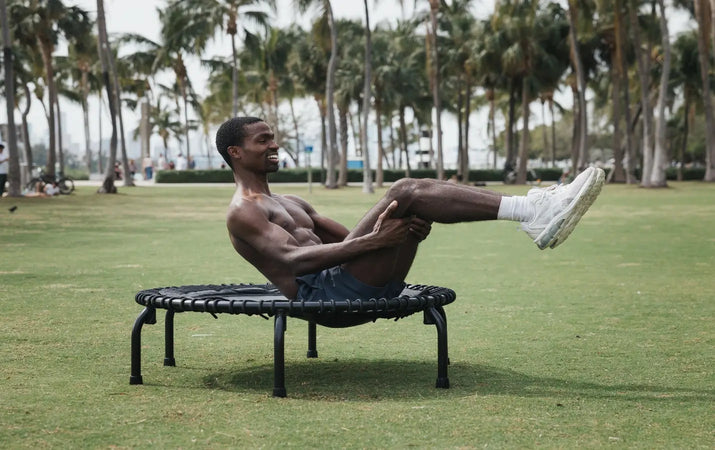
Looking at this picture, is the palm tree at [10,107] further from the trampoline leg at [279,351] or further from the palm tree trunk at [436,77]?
the trampoline leg at [279,351]

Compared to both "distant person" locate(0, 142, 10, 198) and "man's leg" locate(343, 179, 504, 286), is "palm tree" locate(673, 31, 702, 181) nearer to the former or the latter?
"distant person" locate(0, 142, 10, 198)

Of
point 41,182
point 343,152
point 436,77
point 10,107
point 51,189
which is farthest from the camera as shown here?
point 343,152

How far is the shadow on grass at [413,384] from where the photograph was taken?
495cm

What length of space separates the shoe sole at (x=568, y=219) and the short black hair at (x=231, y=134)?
5.07 ft

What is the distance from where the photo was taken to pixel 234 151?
5281mm

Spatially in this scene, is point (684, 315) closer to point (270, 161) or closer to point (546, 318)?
point (546, 318)

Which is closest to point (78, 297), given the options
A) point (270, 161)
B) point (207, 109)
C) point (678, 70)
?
point (270, 161)

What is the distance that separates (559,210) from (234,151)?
63.9 inches

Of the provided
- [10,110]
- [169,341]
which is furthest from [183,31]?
[169,341]

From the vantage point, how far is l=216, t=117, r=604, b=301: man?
481cm

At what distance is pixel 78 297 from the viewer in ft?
29.9

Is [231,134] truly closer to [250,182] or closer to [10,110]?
A: [250,182]

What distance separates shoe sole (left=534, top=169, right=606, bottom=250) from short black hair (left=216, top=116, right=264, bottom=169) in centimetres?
154

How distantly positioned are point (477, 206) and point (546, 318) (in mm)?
3253
